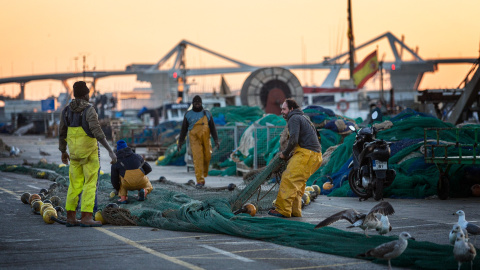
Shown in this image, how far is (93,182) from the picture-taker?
9234 millimetres

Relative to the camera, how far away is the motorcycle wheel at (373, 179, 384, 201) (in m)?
11.8

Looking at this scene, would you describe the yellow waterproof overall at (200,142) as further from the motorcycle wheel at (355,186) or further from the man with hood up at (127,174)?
the motorcycle wheel at (355,186)

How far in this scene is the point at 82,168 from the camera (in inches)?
366

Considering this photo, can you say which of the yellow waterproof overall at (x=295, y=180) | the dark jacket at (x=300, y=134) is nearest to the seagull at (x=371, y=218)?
the yellow waterproof overall at (x=295, y=180)

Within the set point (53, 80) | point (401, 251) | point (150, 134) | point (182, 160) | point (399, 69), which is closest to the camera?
point (401, 251)

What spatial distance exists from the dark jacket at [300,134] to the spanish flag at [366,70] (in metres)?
44.4

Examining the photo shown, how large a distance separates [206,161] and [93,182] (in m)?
5.97

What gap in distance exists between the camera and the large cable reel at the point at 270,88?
31.9 m

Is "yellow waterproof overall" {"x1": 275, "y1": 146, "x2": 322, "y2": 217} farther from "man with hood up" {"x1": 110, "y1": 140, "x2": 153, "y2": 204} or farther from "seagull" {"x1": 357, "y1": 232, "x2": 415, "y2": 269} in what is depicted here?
"seagull" {"x1": 357, "y1": 232, "x2": 415, "y2": 269}

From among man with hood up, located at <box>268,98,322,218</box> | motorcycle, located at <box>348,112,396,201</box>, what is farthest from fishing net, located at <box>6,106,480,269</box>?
motorcycle, located at <box>348,112,396,201</box>

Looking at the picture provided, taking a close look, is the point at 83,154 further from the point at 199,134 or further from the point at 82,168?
the point at 199,134

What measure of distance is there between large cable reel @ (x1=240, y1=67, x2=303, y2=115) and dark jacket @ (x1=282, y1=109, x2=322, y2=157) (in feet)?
71.1

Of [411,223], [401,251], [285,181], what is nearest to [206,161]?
[285,181]

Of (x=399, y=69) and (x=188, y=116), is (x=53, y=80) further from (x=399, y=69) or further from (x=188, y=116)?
(x=188, y=116)
